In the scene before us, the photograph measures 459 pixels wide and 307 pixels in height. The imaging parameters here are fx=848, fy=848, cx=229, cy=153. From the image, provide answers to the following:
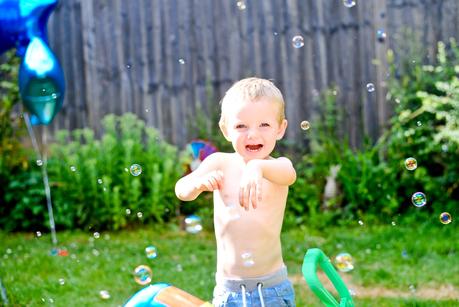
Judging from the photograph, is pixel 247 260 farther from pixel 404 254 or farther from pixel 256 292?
pixel 404 254

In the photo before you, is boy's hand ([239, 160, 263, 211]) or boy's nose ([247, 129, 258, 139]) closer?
boy's hand ([239, 160, 263, 211])

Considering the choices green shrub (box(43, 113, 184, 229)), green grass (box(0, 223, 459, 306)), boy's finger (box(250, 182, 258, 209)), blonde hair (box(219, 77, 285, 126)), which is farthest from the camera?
green shrub (box(43, 113, 184, 229))

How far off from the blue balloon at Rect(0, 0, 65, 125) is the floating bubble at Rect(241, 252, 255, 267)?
1.67 m

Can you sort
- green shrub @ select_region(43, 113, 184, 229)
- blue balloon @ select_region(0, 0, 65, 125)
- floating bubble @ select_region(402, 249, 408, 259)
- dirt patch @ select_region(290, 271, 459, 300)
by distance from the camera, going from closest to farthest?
blue balloon @ select_region(0, 0, 65, 125)
dirt patch @ select_region(290, 271, 459, 300)
floating bubble @ select_region(402, 249, 408, 259)
green shrub @ select_region(43, 113, 184, 229)

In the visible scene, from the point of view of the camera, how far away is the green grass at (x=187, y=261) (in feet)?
14.1

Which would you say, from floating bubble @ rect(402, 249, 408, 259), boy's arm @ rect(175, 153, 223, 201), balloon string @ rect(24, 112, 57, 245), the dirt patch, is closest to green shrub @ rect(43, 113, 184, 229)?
balloon string @ rect(24, 112, 57, 245)

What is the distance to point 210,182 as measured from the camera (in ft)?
8.05

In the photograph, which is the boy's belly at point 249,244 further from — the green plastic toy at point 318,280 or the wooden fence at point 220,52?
the wooden fence at point 220,52

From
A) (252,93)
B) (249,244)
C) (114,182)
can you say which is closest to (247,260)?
(249,244)

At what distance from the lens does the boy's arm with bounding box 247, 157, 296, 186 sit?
2.40 metres

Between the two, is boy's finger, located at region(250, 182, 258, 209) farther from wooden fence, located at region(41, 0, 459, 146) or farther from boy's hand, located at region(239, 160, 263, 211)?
wooden fence, located at region(41, 0, 459, 146)

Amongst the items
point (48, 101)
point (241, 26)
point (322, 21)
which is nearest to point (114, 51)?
point (241, 26)

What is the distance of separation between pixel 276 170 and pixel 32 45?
173 cm

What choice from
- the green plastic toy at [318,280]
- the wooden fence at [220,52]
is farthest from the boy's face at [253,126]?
the wooden fence at [220,52]
